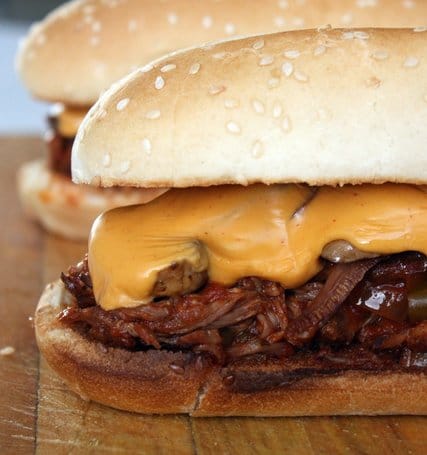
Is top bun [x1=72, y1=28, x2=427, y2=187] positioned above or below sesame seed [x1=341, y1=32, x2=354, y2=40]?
below

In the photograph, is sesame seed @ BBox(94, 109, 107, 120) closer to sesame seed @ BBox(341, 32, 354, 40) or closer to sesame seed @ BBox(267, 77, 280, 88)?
sesame seed @ BBox(267, 77, 280, 88)

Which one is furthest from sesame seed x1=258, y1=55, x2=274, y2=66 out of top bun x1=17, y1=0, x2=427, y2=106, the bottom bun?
the bottom bun

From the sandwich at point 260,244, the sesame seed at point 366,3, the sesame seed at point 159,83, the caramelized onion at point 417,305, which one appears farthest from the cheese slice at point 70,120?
the caramelized onion at point 417,305

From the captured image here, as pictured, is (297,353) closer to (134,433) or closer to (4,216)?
(134,433)

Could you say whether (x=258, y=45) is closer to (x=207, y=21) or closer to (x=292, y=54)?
(x=292, y=54)

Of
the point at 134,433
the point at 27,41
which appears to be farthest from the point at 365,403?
the point at 27,41

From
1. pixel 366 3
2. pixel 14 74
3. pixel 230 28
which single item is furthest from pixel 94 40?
pixel 14 74
